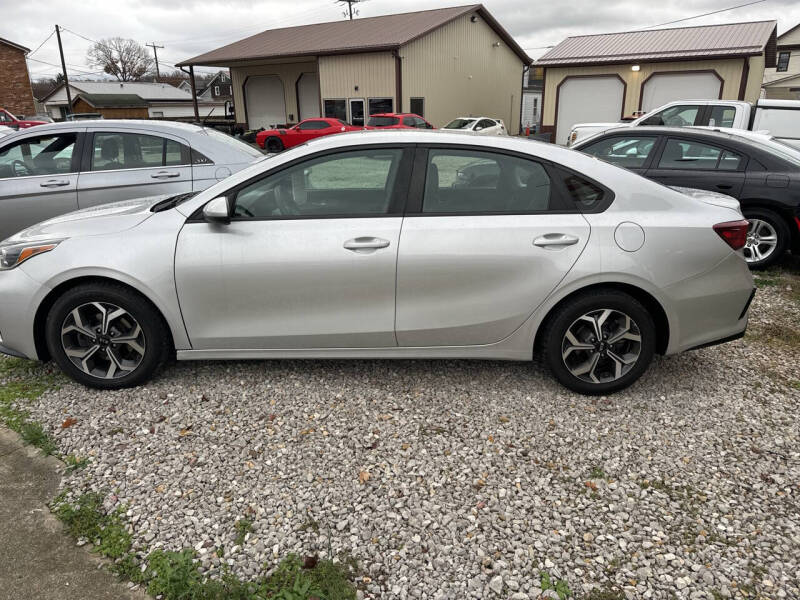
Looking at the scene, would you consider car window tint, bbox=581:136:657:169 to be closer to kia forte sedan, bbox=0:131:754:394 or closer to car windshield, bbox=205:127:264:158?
kia forte sedan, bbox=0:131:754:394

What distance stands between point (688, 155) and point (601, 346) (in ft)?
13.6

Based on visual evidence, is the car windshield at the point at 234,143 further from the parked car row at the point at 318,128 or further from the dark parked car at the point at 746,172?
the parked car row at the point at 318,128

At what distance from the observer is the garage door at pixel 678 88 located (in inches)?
858

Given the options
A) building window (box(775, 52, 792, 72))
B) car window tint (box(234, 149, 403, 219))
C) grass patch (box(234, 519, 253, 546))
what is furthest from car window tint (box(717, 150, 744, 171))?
building window (box(775, 52, 792, 72))

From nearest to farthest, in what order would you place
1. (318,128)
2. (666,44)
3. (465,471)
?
1. (465,471)
2. (666,44)
3. (318,128)

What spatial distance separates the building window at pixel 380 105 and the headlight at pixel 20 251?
24.4m

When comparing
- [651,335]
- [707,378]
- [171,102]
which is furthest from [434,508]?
[171,102]

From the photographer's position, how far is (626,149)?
7129 millimetres

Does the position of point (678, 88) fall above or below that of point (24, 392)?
above

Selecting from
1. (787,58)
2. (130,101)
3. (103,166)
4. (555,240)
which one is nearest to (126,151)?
(103,166)

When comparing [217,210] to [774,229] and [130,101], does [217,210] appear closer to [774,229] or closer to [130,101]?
[774,229]

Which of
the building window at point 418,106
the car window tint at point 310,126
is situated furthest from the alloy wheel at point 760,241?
the building window at point 418,106

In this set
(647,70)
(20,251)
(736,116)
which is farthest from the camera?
(647,70)

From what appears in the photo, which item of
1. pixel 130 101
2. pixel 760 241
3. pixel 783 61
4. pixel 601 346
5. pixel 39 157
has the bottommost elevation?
pixel 601 346
